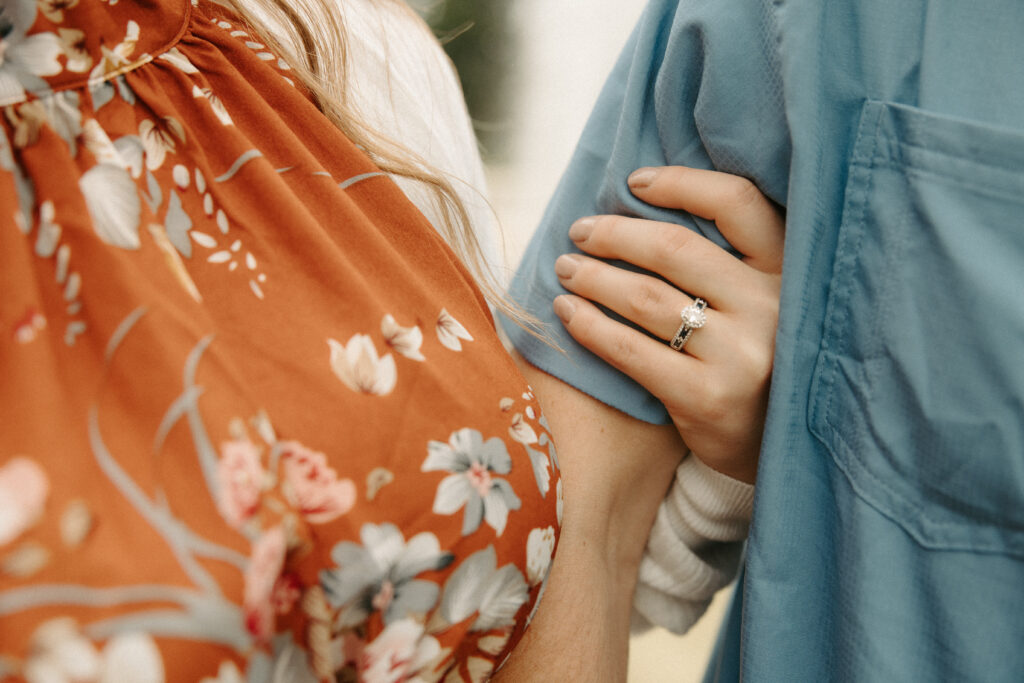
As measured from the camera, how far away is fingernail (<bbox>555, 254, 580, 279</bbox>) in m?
0.63

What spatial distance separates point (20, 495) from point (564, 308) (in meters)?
0.45

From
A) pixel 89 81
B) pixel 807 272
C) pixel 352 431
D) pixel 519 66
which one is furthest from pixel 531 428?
pixel 519 66

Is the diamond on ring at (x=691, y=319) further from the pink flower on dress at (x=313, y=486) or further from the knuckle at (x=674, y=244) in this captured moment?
the pink flower on dress at (x=313, y=486)

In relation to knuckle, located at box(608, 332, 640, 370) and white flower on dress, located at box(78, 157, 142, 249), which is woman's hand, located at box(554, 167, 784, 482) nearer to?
knuckle, located at box(608, 332, 640, 370)

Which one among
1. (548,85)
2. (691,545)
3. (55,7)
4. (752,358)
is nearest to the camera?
(55,7)

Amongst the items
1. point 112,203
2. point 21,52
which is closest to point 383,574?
point 112,203

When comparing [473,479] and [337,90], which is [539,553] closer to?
[473,479]

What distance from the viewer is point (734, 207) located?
552 mm

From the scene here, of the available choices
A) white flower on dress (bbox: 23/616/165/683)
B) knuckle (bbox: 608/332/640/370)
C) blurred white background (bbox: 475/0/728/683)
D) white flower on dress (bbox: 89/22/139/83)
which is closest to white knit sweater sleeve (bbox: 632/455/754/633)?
knuckle (bbox: 608/332/640/370)

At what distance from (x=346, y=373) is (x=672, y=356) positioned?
0.30 meters

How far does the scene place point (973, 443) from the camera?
43 cm

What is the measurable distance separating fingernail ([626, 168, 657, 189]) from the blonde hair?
16cm

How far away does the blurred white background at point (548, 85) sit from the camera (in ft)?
7.03

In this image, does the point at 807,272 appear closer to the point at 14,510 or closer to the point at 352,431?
the point at 352,431
